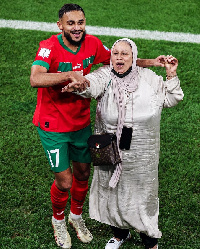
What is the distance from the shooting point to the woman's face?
3.73 m

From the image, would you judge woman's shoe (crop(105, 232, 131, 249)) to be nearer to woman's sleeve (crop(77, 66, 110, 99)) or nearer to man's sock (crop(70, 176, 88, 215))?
man's sock (crop(70, 176, 88, 215))

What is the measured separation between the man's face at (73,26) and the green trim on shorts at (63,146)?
2.75 ft

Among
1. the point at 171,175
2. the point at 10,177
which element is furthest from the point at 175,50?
the point at 10,177

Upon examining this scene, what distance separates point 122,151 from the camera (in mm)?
3898

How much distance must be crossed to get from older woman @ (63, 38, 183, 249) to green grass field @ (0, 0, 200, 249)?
71 cm

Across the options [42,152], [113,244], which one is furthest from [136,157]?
[42,152]

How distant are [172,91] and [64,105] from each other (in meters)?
0.94

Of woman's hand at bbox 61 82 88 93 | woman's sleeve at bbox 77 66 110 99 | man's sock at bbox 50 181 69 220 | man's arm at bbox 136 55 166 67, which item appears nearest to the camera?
woman's hand at bbox 61 82 88 93

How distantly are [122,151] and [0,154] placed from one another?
270cm

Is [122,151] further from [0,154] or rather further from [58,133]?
[0,154]

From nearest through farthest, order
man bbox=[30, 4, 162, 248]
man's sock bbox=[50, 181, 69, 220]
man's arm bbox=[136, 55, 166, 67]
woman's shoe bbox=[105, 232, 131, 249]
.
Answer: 1. man bbox=[30, 4, 162, 248]
2. man's arm bbox=[136, 55, 166, 67]
3. man's sock bbox=[50, 181, 69, 220]
4. woman's shoe bbox=[105, 232, 131, 249]

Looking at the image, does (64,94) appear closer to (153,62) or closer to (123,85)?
(123,85)

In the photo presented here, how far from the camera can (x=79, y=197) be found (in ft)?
15.2

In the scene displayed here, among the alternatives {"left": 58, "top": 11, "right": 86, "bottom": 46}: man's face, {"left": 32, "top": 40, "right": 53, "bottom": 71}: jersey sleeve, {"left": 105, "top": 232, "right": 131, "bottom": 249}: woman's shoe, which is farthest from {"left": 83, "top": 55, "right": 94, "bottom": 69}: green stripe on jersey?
{"left": 105, "top": 232, "right": 131, "bottom": 249}: woman's shoe
